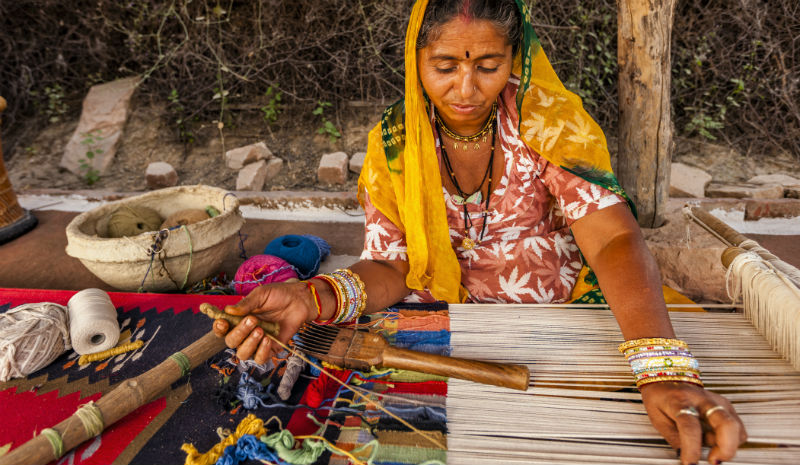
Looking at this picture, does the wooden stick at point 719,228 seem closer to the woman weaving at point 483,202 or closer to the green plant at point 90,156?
the woman weaving at point 483,202

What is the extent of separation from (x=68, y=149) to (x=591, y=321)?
5.33 m

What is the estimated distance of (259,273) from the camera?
228cm

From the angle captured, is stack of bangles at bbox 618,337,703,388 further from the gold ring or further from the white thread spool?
the white thread spool

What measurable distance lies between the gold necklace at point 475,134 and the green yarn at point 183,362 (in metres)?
1.05

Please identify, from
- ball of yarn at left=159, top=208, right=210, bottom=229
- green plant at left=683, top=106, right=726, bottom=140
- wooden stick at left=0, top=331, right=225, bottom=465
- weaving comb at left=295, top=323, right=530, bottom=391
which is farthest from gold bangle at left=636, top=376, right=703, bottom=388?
green plant at left=683, top=106, right=726, bottom=140

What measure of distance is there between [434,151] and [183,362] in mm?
968

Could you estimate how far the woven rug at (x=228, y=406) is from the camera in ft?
3.52

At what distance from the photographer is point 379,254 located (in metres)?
1.63

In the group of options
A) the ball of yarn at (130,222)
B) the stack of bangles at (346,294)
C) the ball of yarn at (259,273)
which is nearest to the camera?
the stack of bangles at (346,294)

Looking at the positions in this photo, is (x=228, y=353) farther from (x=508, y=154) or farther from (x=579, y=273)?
(x=579, y=273)

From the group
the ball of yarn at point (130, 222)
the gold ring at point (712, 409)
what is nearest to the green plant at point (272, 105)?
the ball of yarn at point (130, 222)

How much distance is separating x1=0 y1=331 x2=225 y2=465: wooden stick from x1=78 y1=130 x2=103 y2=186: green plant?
4.11 m

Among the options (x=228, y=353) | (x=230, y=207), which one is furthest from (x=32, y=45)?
(x=228, y=353)

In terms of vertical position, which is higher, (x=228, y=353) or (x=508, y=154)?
(x=508, y=154)
